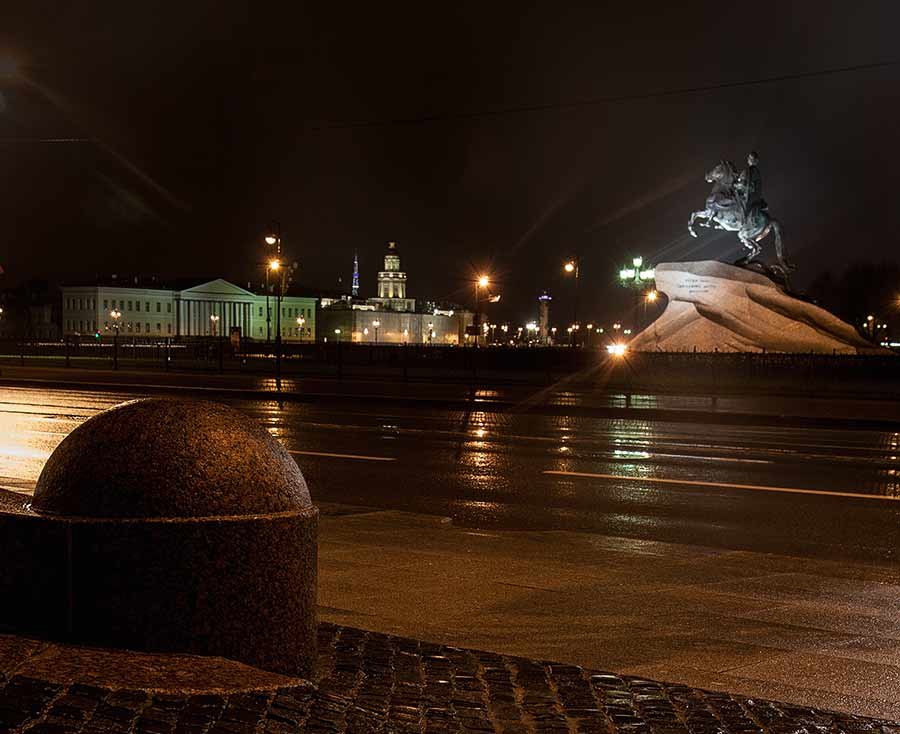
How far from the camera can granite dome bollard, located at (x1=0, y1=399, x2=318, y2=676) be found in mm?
4789

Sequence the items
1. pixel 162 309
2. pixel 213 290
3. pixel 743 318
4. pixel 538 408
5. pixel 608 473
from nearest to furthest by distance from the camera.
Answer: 1. pixel 608 473
2. pixel 538 408
3. pixel 743 318
4. pixel 162 309
5. pixel 213 290

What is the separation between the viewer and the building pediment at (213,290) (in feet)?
523

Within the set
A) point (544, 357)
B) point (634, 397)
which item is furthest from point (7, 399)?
point (544, 357)

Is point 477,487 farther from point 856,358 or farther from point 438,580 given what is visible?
point 856,358

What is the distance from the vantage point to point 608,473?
1532cm

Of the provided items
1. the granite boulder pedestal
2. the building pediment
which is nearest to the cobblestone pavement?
the granite boulder pedestal

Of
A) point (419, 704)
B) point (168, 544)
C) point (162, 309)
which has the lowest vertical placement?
point (419, 704)

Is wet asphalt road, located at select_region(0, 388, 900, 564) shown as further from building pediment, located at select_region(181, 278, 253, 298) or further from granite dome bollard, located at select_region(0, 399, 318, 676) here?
building pediment, located at select_region(181, 278, 253, 298)

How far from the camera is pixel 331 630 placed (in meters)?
6.18

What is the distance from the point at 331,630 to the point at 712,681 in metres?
2.05

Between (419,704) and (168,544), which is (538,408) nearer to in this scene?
(419,704)

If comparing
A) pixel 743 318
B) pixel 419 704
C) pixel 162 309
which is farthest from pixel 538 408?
pixel 162 309

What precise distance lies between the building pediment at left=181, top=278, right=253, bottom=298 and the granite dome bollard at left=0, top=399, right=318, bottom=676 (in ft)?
517

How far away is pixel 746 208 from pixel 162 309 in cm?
11981
